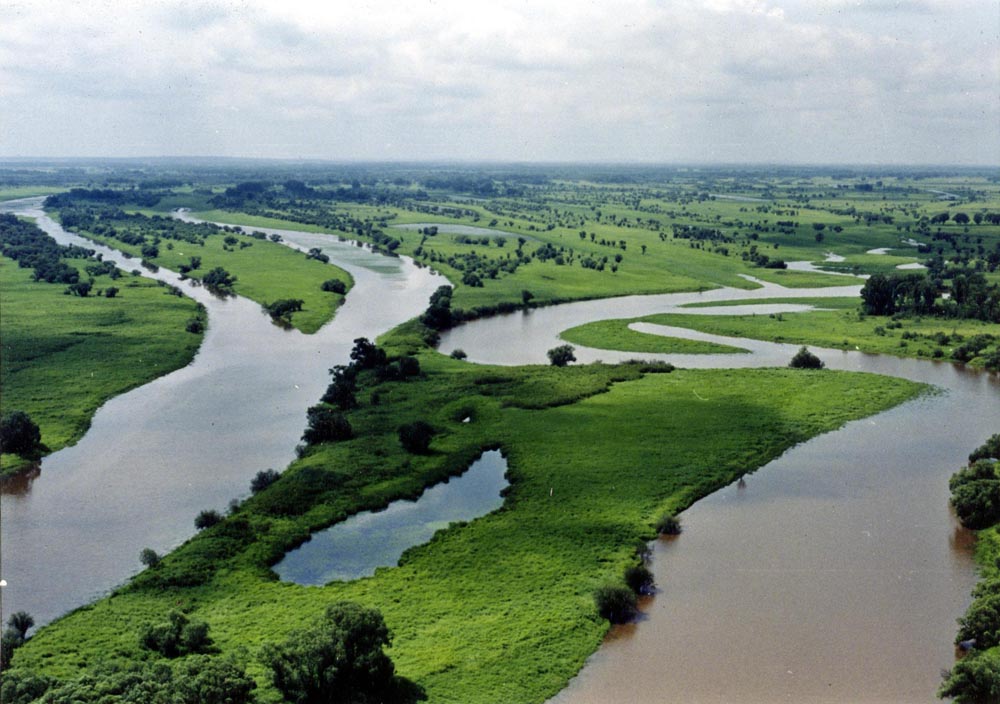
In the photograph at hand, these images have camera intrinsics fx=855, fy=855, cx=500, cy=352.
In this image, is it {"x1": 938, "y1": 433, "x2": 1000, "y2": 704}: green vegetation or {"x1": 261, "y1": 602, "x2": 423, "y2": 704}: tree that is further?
{"x1": 261, "y1": 602, "x2": 423, "y2": 704}: tree

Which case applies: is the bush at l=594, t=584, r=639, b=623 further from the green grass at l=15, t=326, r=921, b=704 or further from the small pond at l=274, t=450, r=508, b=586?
the small pond at l=274, t=450, r=508, b=586

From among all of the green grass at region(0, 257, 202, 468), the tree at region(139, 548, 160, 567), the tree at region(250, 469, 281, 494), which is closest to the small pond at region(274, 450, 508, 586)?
the tree at region(139, 548, 160, 567)

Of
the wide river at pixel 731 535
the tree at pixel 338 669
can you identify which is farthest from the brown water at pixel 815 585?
the tree at pixel 338 669

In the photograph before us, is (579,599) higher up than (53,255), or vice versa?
(53,255)

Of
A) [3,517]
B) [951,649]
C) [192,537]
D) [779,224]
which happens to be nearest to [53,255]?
[3,517]

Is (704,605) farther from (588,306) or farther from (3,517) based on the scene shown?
(588,306)

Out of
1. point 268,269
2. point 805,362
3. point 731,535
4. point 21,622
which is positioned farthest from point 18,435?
point 268,269
